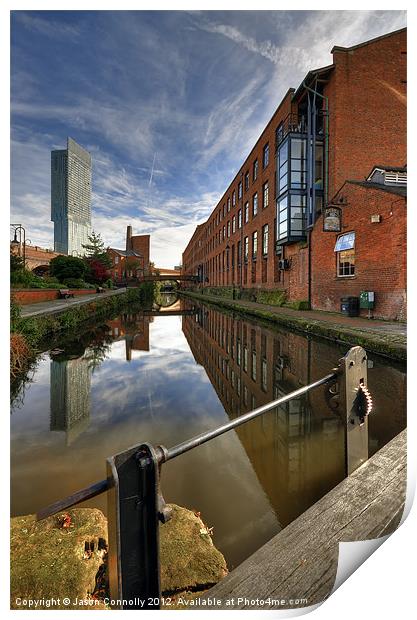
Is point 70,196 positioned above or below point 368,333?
above

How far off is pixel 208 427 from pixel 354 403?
2.02 m

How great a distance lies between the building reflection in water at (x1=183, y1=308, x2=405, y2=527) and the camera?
227 cm

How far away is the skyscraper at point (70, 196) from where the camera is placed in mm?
2030

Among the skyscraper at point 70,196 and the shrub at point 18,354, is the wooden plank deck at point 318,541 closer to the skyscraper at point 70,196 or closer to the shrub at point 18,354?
the skyscraper at point 70,196

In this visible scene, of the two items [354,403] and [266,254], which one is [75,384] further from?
[266,254]

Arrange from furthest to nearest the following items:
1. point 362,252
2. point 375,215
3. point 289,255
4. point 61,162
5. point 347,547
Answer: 1. point 289,255
2. point 362,252
3. point 375,215
4. point 61,162
5. point 347,547

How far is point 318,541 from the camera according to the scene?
1.12m

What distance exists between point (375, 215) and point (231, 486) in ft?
28.6

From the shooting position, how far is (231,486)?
2.27 m

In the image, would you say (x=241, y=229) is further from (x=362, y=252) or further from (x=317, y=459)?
(x=317, y=459)

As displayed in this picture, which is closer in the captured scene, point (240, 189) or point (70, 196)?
point (70, 196)

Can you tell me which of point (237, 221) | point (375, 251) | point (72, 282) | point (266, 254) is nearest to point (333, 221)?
point (375, 251)

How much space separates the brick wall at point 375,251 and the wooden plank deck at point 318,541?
7296 mm
